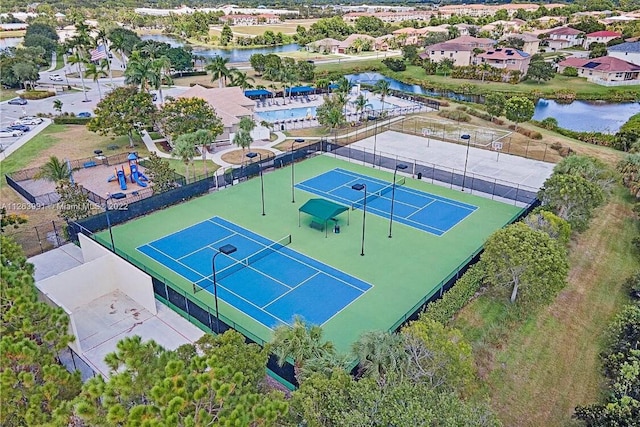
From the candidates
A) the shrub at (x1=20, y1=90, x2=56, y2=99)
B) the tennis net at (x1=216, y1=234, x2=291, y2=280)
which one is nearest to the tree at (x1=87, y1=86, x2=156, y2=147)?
the tennis net at (x1=216, y1=234, x2=291, y2=280)

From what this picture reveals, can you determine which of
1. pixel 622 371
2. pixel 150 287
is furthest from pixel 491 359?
pixel 150 287

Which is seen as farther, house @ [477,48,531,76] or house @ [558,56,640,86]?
house @ [477,48,531,76]

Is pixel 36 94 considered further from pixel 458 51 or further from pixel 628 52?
pixel 628 52

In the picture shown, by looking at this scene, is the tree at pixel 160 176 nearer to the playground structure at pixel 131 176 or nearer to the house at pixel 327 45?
the playground structure at pixel 131 176

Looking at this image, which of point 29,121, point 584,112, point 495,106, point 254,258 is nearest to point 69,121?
point 29,121

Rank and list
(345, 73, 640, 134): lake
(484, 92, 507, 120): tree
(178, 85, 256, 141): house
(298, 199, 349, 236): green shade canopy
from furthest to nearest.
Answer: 1. (345, 73, 640, 134): lake
2. (484, 92, 507, 120): tree
3. (178, 85, 256, 141): house
4. (298, 199, 349, 236): green shade canopy

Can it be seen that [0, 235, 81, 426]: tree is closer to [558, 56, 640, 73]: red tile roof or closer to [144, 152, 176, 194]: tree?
[144, 152, 176, 194]: tree
